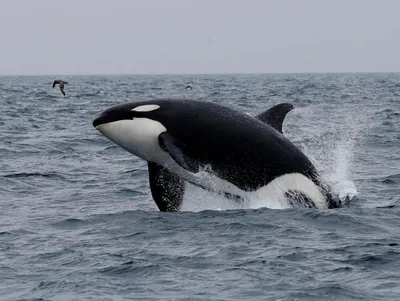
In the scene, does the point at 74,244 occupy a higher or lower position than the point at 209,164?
lower

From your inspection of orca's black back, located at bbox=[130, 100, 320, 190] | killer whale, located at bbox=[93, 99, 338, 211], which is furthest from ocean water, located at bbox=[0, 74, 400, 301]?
orca's black back, located at bbox=[130, 100, 320, 190]

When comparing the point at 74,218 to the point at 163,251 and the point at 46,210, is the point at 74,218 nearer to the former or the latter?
the point at 46,210

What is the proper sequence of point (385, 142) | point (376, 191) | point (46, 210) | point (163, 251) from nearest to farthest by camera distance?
point (163, 251), point (46, 210), point (376, 191), point (385, 142)

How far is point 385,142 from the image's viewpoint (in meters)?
22.7

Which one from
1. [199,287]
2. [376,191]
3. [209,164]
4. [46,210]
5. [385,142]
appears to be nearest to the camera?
[199,287]

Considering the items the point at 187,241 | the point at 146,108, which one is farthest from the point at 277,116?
the point at 187,241

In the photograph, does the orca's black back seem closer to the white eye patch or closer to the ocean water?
the white eye patch

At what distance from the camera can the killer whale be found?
38.1 ft

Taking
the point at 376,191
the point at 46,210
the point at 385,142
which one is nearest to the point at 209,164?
the point at 46,210

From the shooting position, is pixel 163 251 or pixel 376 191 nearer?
pixel 163 251

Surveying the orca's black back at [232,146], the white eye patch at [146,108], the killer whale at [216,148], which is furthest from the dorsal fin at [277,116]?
the white eye patch at [146,108]

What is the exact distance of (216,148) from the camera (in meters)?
11.6

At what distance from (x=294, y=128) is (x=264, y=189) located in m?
15.7

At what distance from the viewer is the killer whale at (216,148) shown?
1162cm
